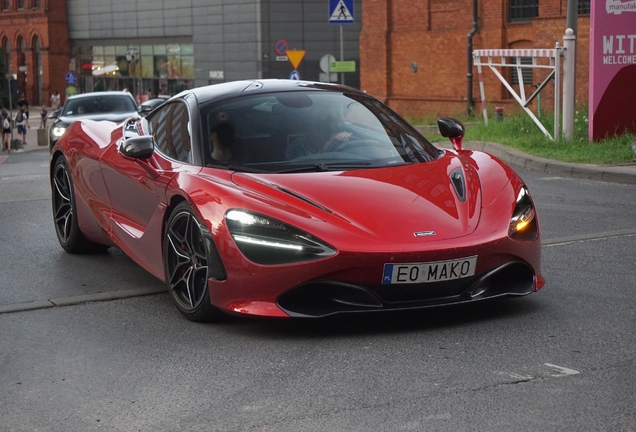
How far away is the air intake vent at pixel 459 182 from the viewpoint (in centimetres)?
598

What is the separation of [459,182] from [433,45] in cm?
3379

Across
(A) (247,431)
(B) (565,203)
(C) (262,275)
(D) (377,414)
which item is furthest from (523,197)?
(B) (565,203)

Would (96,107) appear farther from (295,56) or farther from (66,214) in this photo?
(66,214)

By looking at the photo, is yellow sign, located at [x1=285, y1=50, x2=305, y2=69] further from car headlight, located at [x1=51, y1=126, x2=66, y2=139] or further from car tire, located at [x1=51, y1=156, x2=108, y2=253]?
car tire, located at [x1=51, y1=156, x2=108, y2=253]

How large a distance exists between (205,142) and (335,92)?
3.38 feet

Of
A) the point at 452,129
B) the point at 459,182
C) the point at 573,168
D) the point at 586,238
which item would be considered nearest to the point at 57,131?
the point at 573,168

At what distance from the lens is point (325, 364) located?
505cm

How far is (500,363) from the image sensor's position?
4.94 metres

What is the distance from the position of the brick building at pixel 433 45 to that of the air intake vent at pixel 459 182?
85.4ft

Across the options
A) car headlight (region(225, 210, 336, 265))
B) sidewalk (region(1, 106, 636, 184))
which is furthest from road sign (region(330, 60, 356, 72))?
car headlight (region(225, 210, 336, 265))

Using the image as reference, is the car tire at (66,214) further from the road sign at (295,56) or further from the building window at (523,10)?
the building window at (523,10)

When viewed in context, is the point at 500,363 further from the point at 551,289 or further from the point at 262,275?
the point at 551,289

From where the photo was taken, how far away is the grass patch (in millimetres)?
15156

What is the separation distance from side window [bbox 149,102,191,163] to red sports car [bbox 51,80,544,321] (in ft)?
0.05
